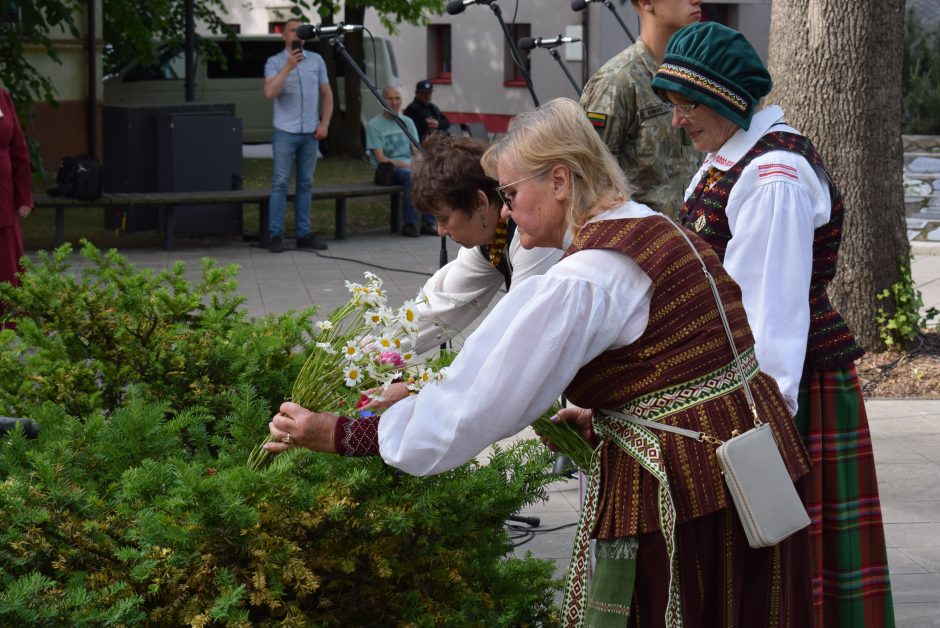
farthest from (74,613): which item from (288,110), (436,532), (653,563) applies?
(288,110)

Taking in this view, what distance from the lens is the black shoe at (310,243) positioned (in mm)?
12914

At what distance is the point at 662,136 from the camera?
4328 millimetres

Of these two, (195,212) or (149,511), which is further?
(195,212)

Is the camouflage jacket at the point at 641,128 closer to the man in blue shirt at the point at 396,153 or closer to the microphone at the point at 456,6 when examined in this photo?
the microphone at the point at 456,6

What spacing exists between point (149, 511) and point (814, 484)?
1746 mm

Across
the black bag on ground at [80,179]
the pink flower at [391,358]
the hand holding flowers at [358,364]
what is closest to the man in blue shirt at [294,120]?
the black bag on ground at [80,179]

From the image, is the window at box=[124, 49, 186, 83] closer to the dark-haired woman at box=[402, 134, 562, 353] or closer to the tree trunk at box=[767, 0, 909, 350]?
the tree trunk at box=[767, 0, 909, 350]

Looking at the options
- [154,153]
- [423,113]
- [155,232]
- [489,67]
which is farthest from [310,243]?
[489,67]

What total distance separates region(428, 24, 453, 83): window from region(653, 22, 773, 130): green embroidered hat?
26.9 meters

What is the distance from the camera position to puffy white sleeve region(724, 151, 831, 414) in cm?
299

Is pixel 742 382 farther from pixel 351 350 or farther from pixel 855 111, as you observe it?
pixel 855 111

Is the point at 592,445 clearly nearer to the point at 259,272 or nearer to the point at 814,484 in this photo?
the point at 814,484

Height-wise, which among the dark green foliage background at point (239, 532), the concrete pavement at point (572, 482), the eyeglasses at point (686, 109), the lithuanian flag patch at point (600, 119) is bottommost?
the concrete pavement at point (572, 482)

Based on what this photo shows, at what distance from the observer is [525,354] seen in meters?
2.31
